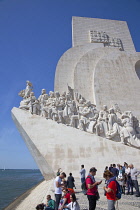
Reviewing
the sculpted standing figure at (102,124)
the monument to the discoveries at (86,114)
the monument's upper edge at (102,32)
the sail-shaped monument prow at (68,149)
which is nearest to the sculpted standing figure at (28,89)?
the monument to the discoveries at (86,114)

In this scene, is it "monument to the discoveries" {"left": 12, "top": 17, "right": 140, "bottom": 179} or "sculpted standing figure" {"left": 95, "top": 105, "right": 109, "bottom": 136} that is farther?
"sculpted standing figure" {"left": 95, "top": 105, "right": 109, "bottom": 136}

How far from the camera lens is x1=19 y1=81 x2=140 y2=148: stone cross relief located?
8.02 m

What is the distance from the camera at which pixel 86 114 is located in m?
8.86

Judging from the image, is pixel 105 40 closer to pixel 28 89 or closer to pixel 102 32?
pixel 102 32

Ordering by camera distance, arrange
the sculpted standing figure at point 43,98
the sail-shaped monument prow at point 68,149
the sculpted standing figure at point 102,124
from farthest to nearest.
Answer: the sculpted standing figure at point 43,98 < the sculpted standing figure at point 102,124 < the sail-shaped monument prow at point 68,149

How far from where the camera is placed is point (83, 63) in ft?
41.4

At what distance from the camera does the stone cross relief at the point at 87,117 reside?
8.02 m

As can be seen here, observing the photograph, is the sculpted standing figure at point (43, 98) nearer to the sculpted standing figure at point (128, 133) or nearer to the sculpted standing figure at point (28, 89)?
the sculpted standing figure at point (28, 89)

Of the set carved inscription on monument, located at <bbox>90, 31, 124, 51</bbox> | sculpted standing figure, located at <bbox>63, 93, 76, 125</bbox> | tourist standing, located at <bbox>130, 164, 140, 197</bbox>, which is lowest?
tourist standing, located at <bbox>130, 164, 140, 197</bbox>

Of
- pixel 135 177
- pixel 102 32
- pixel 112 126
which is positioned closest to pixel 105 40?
pixel 102 32

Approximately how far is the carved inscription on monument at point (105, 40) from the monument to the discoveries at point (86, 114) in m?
0.87

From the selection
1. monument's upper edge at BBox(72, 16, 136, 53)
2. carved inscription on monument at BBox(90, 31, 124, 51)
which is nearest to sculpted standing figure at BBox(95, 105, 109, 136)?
monument's upper edge at BBox(72, 16, 136, 53)

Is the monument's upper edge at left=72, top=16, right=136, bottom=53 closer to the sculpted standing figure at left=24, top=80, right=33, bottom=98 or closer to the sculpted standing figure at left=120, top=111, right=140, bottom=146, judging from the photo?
the sculpted standing figure at left=24, top=80, right=33, bottom=98

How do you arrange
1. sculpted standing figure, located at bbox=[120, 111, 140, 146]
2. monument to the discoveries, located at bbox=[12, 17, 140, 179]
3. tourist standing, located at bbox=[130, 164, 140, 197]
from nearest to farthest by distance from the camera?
tourist standing, located at bbox=[130, 164, 140, 197]
monument to the discoveries, located at bbox=[12, 17, 140, 179]
sculpted standing figure, located at bbox=[120, 111, 140, 146]
